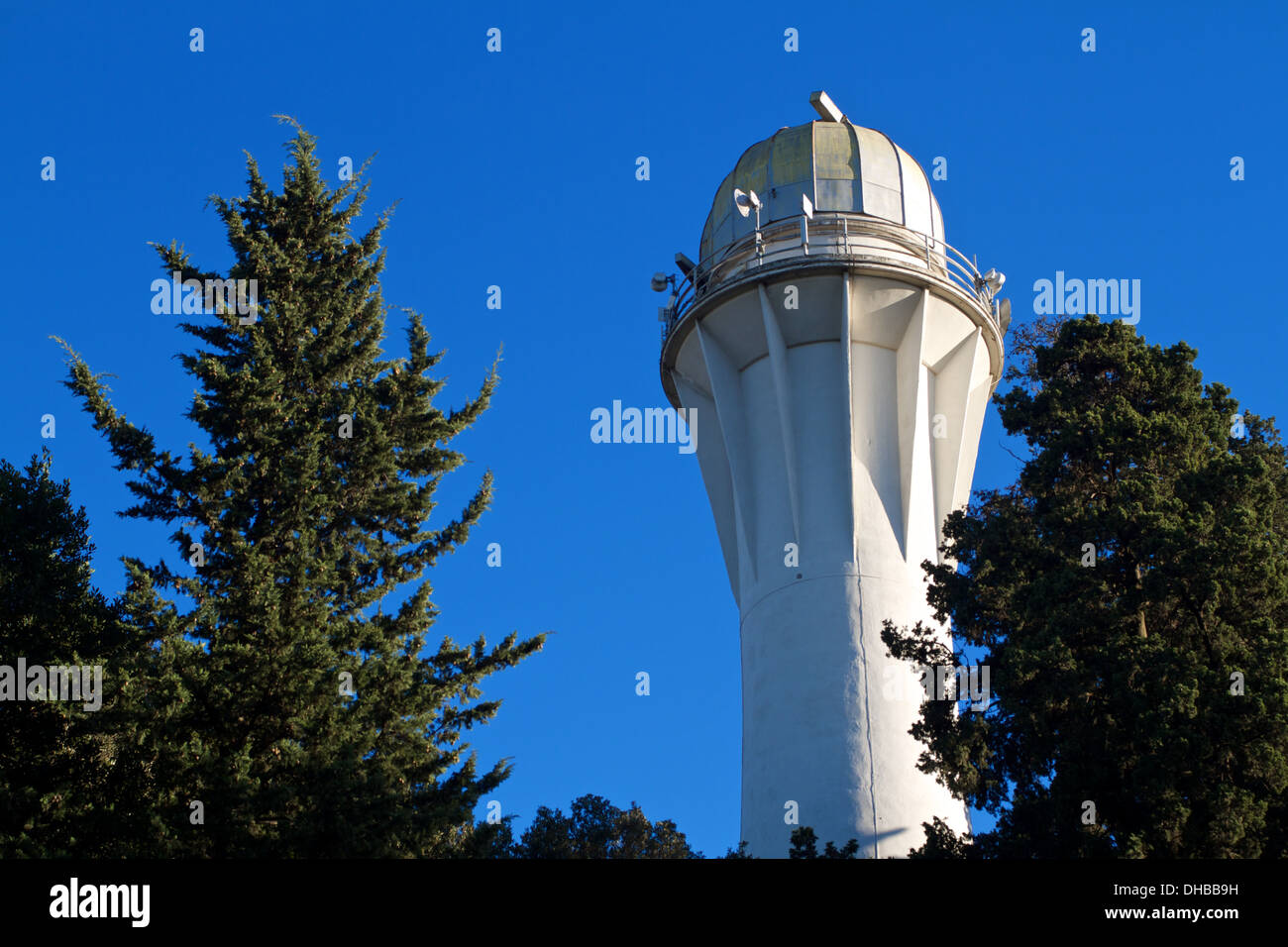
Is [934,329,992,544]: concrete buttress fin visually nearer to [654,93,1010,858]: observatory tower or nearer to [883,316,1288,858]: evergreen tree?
[654,93,1010,858]: observatory tower

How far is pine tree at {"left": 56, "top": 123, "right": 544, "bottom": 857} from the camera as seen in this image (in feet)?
59.7

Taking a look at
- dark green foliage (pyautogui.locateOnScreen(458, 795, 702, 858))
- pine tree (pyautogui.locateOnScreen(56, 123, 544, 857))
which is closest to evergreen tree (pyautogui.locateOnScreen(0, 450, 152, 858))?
pine tree (pyautogui.locateOnScreen(56, 123, 544, 857))

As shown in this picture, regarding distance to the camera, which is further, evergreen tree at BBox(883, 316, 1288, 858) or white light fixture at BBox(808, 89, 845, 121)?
white light fixture at BBox(808, 89, 845, 121)

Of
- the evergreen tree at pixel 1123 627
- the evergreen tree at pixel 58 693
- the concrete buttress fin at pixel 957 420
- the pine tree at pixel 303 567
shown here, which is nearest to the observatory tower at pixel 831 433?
the concrete buttress fin at pixel 957 420

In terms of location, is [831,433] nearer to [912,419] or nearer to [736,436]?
[912,419]

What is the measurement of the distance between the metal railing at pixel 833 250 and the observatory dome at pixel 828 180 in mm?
389

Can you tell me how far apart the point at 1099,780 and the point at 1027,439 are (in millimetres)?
7132

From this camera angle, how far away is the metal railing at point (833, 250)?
105 feet

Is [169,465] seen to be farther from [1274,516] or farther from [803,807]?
[1274,516]

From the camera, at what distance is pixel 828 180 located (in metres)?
33.5

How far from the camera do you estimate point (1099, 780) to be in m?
20.4

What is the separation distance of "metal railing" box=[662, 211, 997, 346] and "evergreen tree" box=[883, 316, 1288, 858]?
22.0 feet

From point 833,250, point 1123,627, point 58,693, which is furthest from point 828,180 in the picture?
point 58,693
